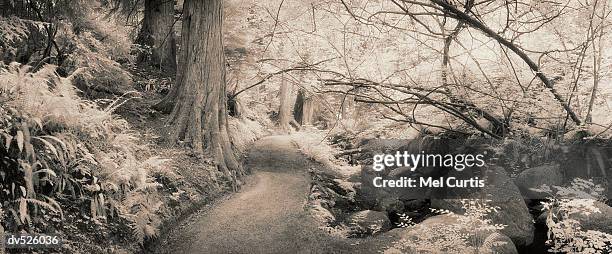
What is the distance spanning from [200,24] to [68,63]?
2580 millimetres

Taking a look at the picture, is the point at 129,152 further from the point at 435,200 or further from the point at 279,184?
the point at 435,200

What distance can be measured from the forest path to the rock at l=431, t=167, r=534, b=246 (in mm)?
2115

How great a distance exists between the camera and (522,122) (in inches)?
318

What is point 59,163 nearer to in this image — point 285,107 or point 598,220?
point 598,220

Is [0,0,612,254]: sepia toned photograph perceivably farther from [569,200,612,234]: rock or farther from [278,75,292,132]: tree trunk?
[278,75,292,132]: tree trunk

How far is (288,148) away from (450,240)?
26.2 feet

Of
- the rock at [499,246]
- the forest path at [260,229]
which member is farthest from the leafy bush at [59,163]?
the rock at [499,246]

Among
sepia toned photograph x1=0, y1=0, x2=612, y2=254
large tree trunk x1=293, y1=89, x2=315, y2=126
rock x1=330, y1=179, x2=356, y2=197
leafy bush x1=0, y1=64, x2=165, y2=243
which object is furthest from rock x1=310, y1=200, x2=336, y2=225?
large tree trunk x1=293, y1=89, x2=315, y2=126

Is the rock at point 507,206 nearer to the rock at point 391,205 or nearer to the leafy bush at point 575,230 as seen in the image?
the leafy bush at point 575,230

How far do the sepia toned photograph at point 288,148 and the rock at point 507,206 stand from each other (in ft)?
0.11

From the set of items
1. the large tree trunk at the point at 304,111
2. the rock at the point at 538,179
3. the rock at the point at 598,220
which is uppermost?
the large tree trunk at the point at 304,111

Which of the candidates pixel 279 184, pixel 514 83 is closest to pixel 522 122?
pixel 514 83

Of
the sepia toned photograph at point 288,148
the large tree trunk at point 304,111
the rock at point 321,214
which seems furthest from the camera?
the large tree trunk at point 304,111

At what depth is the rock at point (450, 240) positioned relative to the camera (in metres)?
5.81
